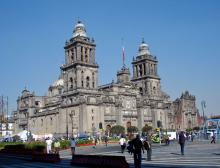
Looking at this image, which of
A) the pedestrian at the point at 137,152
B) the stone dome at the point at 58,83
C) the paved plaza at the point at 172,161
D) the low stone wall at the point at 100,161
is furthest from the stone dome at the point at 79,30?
the pedestrian at the point at 137,152

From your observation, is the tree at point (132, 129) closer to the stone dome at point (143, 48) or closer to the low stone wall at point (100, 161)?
the stone dome at point (143, 48)

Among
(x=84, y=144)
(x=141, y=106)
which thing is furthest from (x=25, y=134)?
(x=141, y=106)

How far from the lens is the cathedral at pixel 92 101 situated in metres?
83.4

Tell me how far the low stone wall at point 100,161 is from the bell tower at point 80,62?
61282mm

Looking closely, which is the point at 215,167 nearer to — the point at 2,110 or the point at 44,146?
the point at 44,146

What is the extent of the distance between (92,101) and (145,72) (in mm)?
26490

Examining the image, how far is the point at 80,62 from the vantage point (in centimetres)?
8369

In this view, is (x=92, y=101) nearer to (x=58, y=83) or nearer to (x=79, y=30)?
(x=79, y=30)

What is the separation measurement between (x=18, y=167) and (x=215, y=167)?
12043mm

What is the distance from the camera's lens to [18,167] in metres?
22.0

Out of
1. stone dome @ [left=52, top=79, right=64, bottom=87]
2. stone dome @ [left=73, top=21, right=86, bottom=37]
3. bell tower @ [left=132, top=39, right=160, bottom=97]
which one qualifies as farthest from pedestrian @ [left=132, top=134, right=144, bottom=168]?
stone dome @ [left=52, top=79, right=64, bottom=87]

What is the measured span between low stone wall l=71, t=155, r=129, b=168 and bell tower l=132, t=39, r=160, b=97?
3255 inches

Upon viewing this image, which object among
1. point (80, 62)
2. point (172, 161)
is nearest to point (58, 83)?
point (80, 62)

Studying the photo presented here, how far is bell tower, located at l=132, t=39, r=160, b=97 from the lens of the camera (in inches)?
4077
